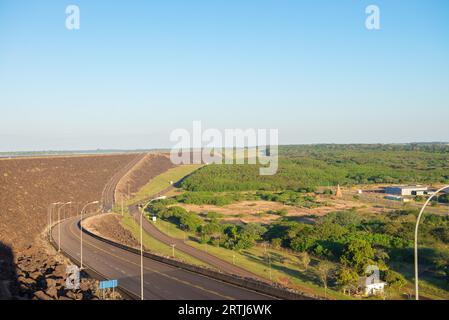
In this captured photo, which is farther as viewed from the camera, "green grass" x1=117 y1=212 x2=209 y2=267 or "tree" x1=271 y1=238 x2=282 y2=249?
"tree" x1=271 y1=238 x2=282 y2=249

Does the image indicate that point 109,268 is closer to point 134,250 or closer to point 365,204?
point 134,250

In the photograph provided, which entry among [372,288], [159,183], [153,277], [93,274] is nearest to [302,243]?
[372,288]

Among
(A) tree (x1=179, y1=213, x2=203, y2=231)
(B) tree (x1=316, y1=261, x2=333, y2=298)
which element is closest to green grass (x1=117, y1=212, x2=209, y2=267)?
(A) tree (x1=179, y1=213, x2=203, y2=231)

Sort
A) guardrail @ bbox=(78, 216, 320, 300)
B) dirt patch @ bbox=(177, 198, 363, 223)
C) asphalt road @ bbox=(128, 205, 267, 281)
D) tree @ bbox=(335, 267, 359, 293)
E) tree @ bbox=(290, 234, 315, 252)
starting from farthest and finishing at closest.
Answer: dirt patch @ bbox=(177, 198, 363, 223) → tree @ bbox=(290, 234, 315, 252) → asphalt road @ bbox=(128, 205, 267, 281) → tree @ bbox=(335, 267, 359, 293) → guardrail @ bbox=(78, 216, 320, 300)

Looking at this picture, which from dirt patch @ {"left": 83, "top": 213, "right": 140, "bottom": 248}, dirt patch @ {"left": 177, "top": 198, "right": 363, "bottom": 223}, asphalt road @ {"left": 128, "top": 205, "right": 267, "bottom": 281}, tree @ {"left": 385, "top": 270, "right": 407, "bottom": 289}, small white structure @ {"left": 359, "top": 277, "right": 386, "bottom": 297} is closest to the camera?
small white structure @ {"left": 359, "top": 277, "right": 386, "bottom": 297}

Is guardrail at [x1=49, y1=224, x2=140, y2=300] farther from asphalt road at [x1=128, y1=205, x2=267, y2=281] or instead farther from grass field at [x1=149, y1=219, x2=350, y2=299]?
grass field at [x1=149, y1=219, x2=350, y2=299]

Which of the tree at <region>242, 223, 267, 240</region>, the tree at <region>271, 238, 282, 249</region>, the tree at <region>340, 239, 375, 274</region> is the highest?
the tree at <region>340, 239, 375, 274</region>

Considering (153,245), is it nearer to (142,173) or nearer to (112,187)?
(112,187)
